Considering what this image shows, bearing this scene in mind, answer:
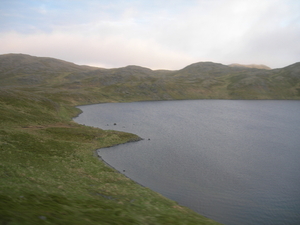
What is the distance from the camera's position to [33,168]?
107 feet

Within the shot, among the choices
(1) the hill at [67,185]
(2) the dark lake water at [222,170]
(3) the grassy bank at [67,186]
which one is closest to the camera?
(3) the grassy bank at [67,186]

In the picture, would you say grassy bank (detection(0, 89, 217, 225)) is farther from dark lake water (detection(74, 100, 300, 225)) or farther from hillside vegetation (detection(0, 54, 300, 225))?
dark lake water (detection(74, 100, 300, 225))

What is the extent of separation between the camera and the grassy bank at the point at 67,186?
16.7m

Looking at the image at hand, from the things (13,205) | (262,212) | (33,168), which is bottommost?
(262,212)

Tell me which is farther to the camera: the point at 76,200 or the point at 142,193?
the point at 142,193

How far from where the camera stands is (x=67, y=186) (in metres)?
27.7

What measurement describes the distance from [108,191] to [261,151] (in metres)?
43.4

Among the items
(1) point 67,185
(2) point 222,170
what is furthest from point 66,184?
(2) point 222,170

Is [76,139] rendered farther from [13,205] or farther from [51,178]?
[13,205]

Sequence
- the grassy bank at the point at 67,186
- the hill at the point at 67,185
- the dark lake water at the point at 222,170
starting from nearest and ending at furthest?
the grassy bank at the point at 67,186
the hill at the point at 67,185
the dark lake water at the point at 222,170

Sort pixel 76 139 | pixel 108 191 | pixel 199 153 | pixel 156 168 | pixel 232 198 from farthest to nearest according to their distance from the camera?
1. pixel 76 139
2. pixel 199 153
3. pixel 156 168
4. pixel 232 198
5. pixel 108 191

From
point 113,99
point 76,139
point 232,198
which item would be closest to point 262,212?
point 232,198

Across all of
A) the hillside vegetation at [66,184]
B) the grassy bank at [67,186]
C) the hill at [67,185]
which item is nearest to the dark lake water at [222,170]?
the hill at [67,185]

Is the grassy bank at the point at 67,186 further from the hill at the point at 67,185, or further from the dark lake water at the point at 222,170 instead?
the dark lake water at the point at 222,170
